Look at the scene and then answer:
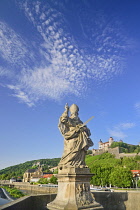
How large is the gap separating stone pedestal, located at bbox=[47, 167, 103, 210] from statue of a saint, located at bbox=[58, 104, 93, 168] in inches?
11.7

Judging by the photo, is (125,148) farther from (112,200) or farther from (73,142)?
(73,142)

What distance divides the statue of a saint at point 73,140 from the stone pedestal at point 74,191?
0.97 feet

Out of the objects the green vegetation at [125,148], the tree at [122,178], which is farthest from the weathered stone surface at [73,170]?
the green vegetation at [125,148]

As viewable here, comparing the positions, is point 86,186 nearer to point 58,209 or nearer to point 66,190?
point 66,190

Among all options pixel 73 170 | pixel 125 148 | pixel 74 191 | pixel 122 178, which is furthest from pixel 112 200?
pixel 125 148

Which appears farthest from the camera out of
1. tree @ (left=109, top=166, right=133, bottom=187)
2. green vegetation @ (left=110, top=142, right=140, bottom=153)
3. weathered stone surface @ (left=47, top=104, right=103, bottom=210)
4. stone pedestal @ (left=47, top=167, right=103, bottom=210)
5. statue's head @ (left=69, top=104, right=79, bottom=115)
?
green vegetation @ (left=110, top=142, right=140, bottom=153)

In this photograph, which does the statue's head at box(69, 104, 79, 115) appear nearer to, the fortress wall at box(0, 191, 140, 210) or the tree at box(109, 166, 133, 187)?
the fortress wall at box(0, 191, 140, 210)

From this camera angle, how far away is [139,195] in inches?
331

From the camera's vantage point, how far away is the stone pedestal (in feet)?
20.1

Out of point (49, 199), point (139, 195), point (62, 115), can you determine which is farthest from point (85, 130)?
point (139, 195)

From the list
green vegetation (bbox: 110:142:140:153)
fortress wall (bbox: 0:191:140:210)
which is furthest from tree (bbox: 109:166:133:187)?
green vegetation (bbox: 110:142:140:153)

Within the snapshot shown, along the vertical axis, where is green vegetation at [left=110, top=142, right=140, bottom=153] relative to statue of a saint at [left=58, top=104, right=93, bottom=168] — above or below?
above

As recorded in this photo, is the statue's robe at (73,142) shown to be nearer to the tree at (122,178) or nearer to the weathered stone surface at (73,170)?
the weathered stone surface at (73,170)

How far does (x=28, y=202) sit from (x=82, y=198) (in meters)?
2.22
